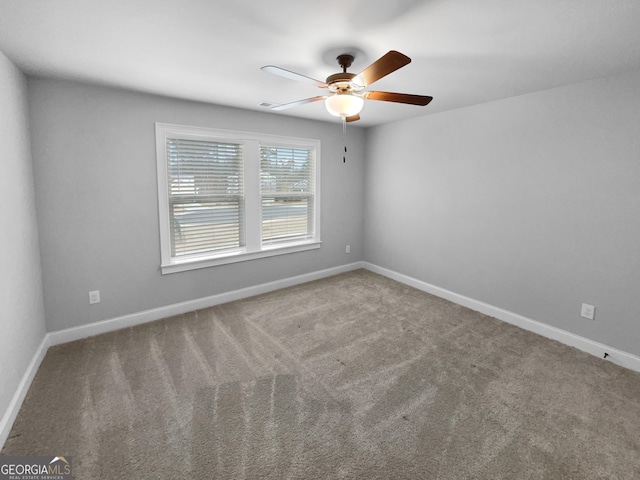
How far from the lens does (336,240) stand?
189 inches

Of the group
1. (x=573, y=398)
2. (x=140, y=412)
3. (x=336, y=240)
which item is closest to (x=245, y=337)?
(x=140, y=412)

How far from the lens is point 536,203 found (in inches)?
117

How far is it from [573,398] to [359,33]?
9.19 ft

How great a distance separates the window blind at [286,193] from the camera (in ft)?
13.1

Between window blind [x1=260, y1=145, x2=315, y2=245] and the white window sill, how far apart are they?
0.43ft

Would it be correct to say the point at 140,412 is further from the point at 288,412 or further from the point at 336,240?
the point at 336,240

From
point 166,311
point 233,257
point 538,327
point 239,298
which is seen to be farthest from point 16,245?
point 538,327

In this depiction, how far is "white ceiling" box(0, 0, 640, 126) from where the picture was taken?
5.13 feet

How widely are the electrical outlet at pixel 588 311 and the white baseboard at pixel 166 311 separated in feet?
9.90

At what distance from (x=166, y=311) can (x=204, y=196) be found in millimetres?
1338

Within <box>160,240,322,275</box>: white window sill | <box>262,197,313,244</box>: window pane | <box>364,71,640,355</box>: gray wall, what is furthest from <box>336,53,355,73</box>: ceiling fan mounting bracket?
<box>160,240,322,275</box>: white window sill

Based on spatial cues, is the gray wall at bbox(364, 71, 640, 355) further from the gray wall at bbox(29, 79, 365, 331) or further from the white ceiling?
the gray wall at bbox(29, 79, 365, 331)

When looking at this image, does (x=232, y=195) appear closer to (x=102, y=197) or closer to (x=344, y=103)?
(x=102, y=197)

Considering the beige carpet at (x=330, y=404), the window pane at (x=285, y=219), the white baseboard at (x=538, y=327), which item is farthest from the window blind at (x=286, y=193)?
the white baseboard at (x=538, y=327)
